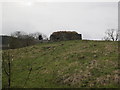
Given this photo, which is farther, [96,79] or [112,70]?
[112,70]

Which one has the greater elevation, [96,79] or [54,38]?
[54,38]

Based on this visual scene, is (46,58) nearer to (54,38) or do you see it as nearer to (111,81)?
(111,81)

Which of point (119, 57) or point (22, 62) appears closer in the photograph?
point (119, 57)

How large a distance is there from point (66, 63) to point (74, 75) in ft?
14.1

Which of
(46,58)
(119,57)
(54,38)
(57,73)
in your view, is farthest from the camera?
(54,38)

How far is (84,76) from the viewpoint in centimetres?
1570

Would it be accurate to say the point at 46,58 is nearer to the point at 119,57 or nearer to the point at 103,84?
the point at 119,57

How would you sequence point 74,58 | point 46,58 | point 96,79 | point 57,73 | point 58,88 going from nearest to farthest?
point 58,88, point 96,79, point 57,73, point 74,58, point 46,58

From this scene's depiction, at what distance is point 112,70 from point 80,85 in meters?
3.62

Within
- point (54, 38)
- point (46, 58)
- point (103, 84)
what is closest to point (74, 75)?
point (103, 84)

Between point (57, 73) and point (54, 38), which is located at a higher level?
point (54, 38)

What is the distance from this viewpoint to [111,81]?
14133mm

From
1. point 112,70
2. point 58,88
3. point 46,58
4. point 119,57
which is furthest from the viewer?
point 46,58

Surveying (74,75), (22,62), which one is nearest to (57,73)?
(74,75)
